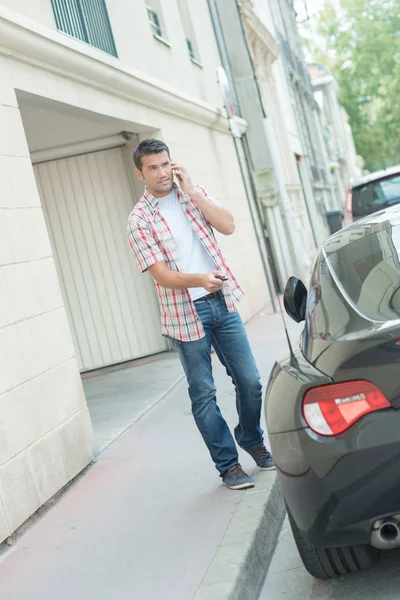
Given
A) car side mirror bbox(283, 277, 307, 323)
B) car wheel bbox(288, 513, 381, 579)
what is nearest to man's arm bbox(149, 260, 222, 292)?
car side mirror bbox(283, 277, 307, 323)

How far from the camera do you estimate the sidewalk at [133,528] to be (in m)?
4.58

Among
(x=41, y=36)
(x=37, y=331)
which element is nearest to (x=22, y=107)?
(x=41, y=36)

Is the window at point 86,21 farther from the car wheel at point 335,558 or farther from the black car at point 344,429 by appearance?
the car wheel at point 335,558

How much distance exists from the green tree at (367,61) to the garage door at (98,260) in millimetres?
Answer: 46113

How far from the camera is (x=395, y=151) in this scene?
69.5 metres

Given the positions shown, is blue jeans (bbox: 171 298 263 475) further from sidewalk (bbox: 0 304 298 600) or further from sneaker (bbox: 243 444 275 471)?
sidewalk (bbox: 0 304 298 600)

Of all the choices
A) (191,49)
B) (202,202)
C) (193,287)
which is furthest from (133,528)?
(191,49)

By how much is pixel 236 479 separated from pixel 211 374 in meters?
0.60

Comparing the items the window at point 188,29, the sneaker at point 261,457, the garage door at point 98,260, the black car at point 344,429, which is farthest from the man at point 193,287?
the window at point 188,29

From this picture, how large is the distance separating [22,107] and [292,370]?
545 centimetres

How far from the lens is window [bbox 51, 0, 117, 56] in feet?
30.1

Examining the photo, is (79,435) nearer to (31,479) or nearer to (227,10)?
(31,479)

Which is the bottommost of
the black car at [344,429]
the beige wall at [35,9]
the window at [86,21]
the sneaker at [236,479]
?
the sneaker at [236,479]

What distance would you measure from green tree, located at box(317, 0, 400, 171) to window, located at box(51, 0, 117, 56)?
47727 millimetres
